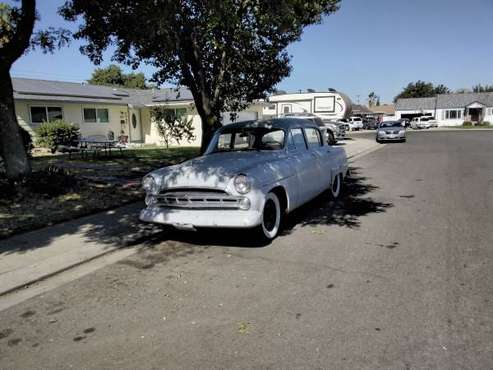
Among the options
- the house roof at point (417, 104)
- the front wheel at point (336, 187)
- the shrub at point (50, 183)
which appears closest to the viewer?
the shrub at point (50, 183)

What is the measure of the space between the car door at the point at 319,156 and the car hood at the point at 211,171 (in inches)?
45.9

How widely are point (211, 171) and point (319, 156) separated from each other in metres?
2.76

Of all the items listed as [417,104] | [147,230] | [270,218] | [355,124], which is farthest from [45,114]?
[417,104]

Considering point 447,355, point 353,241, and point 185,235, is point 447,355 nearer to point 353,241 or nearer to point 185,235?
point 353,241

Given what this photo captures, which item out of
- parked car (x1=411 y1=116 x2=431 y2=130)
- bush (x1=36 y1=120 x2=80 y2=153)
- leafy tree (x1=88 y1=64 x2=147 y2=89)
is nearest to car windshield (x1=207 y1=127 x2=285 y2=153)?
bush (x1=36 y1=120 x2=80 y2=153)

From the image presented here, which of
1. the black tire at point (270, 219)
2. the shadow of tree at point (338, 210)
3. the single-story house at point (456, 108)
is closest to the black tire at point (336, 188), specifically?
the shadow of tree at point (338, 210)

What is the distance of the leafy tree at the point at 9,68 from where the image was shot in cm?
793

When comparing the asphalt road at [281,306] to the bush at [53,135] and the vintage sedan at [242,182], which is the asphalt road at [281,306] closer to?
the vintage sedan at [242,182]

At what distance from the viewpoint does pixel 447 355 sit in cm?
289

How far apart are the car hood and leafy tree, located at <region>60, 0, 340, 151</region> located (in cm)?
234

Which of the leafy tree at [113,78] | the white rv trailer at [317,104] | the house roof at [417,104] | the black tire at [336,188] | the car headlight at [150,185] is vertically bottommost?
the black tire at [336,188]

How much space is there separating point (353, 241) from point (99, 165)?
33.8ft

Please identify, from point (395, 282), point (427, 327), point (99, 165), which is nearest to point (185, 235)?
point (395, 282)

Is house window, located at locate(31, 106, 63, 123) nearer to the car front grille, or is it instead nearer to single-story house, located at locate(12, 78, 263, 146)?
single-story house, located at locate(12, 78, 263, 146)
